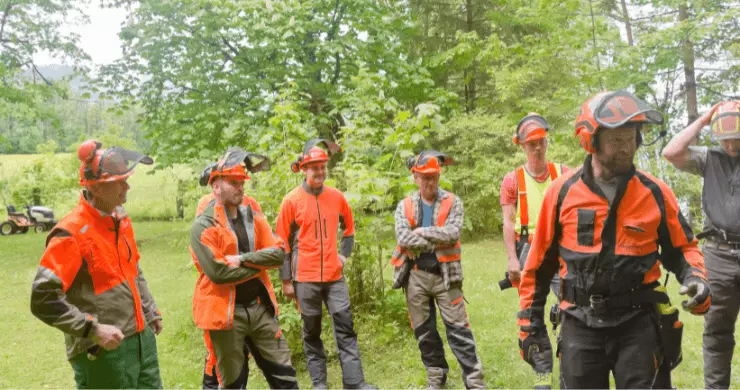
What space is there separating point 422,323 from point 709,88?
17104 millimetres

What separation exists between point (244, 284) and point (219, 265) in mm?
374

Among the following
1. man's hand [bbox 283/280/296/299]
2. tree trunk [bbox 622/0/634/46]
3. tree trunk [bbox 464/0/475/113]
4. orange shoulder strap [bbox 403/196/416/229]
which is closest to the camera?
orange shoulder strap [bbox 403/196/416/229]

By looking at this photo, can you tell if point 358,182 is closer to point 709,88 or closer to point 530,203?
point 530,203

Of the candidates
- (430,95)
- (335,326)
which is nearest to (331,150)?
(335,326)

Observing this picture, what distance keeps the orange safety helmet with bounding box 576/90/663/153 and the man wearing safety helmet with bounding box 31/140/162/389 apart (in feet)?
9.65

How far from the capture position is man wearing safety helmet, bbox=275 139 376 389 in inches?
227

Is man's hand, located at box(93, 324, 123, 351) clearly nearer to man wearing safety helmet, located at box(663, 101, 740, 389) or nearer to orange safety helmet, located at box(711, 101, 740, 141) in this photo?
man wearing safety helmet, located at box(663, 101, 740, 389)

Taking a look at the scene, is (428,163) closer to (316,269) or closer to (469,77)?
(316,269)

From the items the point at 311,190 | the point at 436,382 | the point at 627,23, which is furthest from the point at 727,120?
the point at 627,23

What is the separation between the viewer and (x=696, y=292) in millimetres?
2871

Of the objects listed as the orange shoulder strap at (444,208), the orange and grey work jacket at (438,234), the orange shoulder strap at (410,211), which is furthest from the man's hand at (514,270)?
the orange shoulder strap at (410,211)

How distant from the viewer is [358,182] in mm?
6754

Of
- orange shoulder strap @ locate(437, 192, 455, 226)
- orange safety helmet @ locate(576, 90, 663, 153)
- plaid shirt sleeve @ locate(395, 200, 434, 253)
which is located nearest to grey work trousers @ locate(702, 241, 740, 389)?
orange shoulder strap @ locate(437, 192, 455, 226)

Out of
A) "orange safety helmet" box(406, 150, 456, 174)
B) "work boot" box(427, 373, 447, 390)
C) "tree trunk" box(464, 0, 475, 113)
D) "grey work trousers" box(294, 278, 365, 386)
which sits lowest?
"work boot" box(427, 373, 447, 390)
